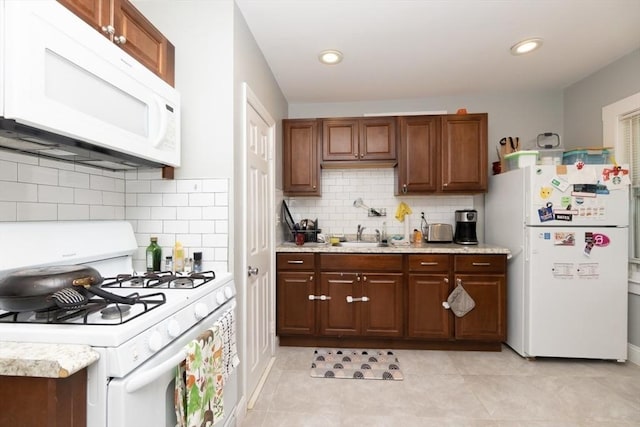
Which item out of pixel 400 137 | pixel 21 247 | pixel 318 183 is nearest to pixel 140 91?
pixel 21 247

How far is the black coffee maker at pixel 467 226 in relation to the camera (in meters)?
3.01

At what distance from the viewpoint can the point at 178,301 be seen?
1.10 meters

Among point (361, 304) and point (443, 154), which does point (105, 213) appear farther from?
point (443, 154)

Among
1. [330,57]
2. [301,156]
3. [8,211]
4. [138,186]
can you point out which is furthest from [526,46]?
[8,211]

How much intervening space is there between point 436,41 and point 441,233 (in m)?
1.81

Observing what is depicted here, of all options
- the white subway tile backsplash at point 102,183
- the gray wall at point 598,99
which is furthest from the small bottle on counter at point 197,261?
the gray wall at point 598,99

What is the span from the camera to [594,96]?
110 inches

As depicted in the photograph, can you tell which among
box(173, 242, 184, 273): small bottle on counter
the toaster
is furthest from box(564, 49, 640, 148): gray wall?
box(173, 242, 184, 273): small bottle on counter

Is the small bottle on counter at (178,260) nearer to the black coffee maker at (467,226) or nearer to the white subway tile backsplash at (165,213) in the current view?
the white subway tile backsplash at (165,213)

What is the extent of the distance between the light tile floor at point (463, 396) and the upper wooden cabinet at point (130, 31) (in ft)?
6.80

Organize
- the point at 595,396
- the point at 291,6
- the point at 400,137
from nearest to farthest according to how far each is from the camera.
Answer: the point at 291,6
the point at 595,396
the point at 400,137

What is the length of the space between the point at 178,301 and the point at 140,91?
932 millimetres

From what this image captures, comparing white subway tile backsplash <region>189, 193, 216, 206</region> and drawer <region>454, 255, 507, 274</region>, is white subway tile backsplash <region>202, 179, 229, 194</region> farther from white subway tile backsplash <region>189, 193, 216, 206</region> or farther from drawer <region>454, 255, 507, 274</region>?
drawer <region>454, 255, 507, 274</region>

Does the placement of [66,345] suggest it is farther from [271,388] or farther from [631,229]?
→ [631,229]
